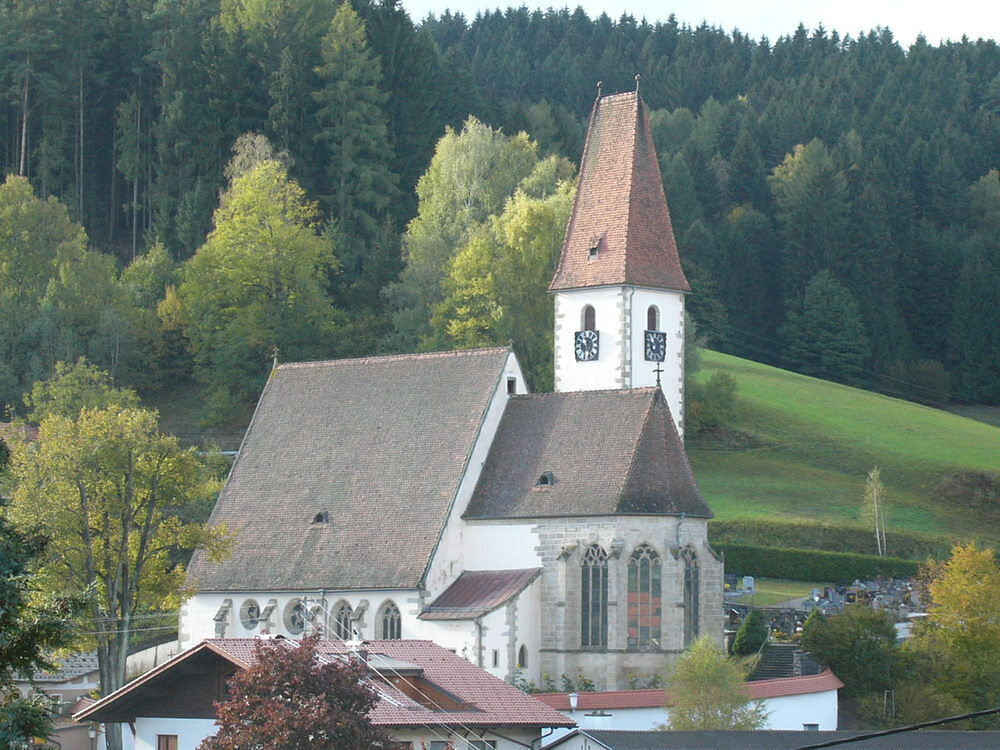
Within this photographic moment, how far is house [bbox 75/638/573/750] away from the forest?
108 feet

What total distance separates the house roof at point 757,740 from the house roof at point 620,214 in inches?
843

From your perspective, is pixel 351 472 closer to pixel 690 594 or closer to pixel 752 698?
pixel 690 594

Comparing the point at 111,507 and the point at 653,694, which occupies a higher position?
the point at 111,507

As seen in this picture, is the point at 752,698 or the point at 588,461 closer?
the point at 752,698

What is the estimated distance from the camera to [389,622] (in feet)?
181

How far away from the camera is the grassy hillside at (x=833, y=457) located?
275ft

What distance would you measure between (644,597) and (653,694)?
11.7 ft

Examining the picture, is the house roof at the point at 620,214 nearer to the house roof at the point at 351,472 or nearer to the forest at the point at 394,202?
the house roof at the point at 351,472

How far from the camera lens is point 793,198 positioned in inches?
5049

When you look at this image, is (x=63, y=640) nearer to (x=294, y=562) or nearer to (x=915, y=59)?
(x=294, y=562)

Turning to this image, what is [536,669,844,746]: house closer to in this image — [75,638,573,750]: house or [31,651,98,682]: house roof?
[75,638,573,750]: house

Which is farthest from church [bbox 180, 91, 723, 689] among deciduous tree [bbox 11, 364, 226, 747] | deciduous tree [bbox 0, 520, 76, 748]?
deciduous tree [bbox 0, 520, 76, 748]

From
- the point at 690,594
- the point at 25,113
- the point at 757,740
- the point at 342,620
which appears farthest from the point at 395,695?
the point at 25,113

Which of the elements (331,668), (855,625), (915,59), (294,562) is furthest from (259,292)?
(915,59)
